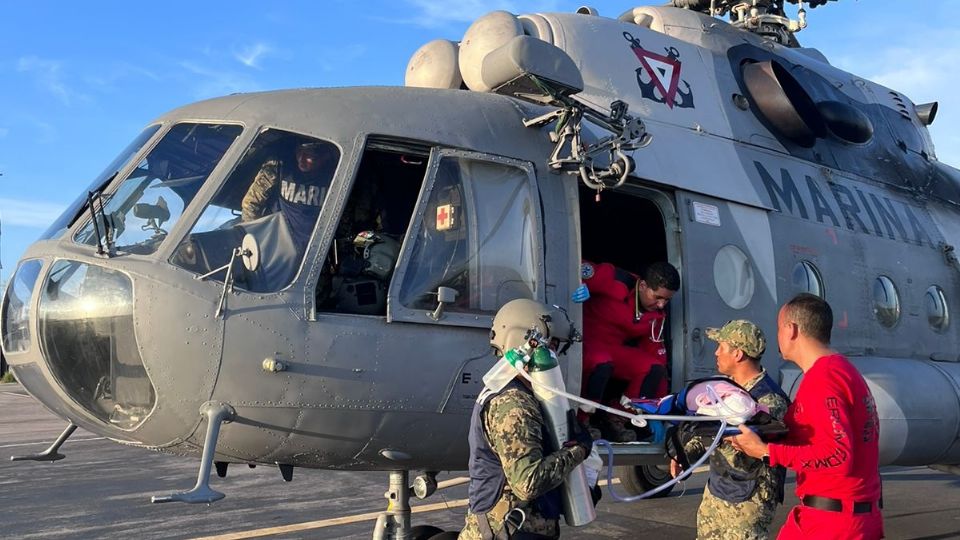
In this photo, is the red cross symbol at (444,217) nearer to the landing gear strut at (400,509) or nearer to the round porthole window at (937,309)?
the landing gear strut at (400,509)

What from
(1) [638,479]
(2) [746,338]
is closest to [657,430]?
(2) [746,338]

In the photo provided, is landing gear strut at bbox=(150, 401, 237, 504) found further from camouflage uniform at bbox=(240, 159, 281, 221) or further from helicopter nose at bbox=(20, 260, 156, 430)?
camouflage uniform at bbox=(240, 159, 281, 221)

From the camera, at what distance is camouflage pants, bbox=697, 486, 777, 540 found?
12.4 ft

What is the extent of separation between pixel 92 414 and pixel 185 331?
0.67m

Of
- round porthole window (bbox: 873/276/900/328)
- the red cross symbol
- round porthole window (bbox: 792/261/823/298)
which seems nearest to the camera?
the red cross symbol

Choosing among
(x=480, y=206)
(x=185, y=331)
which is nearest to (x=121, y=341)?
(x=185, y=331)

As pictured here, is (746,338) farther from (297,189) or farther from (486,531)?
(297,189)

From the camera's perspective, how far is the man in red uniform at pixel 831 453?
3127 mm

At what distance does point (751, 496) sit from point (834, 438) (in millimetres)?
807

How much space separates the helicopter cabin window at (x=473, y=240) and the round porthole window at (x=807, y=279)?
243cm

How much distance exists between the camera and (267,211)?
4305mm

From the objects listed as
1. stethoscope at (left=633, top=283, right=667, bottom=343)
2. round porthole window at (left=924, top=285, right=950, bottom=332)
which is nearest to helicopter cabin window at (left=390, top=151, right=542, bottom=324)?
stethoscope at (left=633, top=283, right=667, bottom=343)

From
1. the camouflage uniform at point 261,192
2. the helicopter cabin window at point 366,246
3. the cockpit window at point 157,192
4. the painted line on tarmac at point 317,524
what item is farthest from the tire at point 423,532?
the cockpit window at point 157,192

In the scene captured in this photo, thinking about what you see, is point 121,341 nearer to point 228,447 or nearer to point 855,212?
point 228,447
